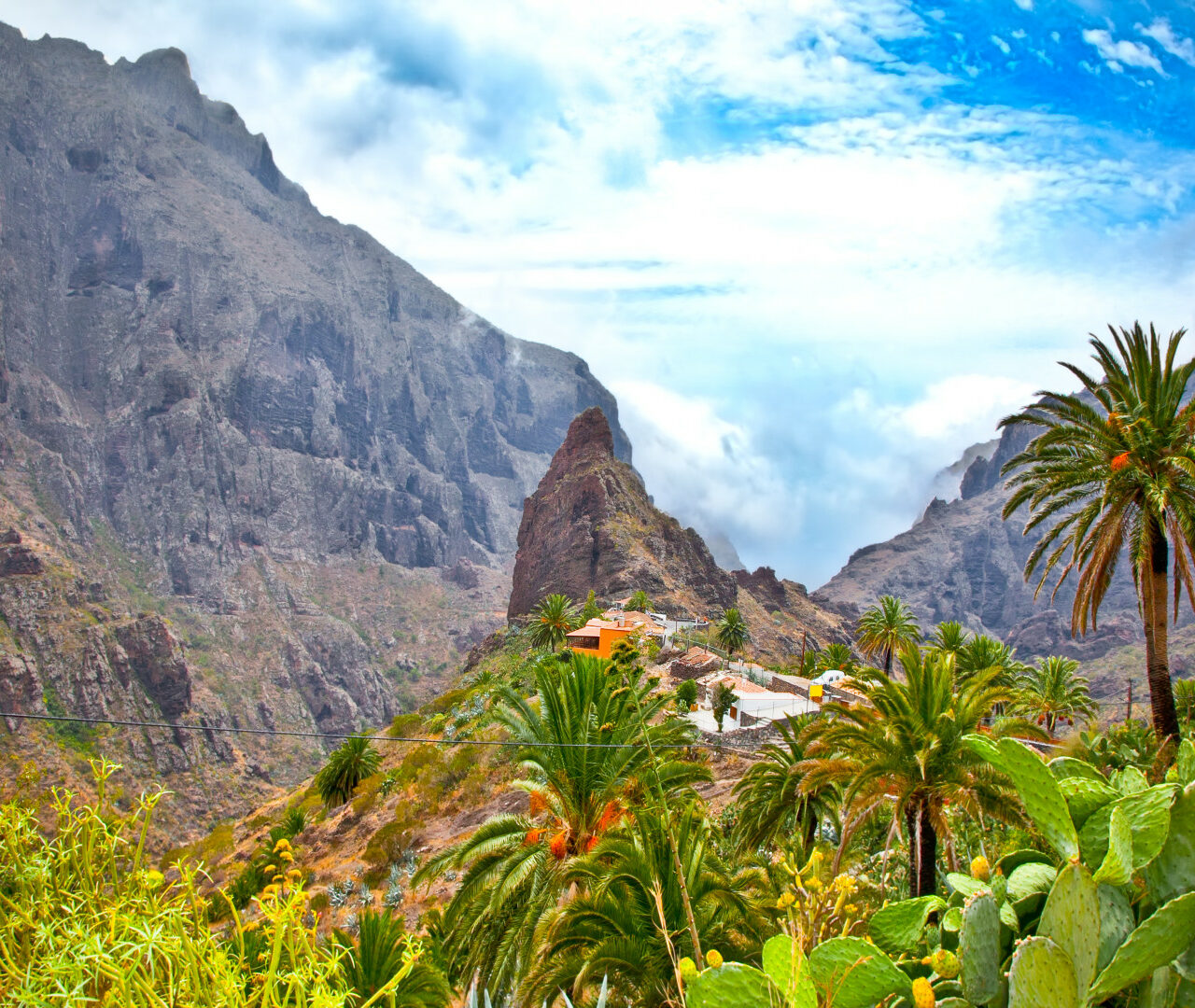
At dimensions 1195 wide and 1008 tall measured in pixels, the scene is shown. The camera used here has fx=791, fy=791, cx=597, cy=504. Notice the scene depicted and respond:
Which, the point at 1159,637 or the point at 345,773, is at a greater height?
the point at 1159,637

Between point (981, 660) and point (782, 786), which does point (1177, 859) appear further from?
point (981, 660)

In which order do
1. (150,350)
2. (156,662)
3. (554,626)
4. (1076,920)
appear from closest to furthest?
(1076,920) < (554,626) < (156,662) < (150,350)

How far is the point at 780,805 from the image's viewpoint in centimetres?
1809

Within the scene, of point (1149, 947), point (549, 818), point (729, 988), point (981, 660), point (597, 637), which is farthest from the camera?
point (597, 637)

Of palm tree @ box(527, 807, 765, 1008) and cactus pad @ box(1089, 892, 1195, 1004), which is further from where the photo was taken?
palm tree @ box(527, 807, 765, 1008)

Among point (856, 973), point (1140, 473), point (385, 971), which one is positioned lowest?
point (385, 971)

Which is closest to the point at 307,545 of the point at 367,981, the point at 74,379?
the point at 74,379

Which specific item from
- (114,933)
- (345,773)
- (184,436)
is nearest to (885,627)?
(345,773)

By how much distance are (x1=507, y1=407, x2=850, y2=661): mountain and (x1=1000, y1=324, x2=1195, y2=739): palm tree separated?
66193 millimetres

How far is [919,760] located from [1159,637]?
19.8ft

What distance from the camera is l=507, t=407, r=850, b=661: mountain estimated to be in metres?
87.5

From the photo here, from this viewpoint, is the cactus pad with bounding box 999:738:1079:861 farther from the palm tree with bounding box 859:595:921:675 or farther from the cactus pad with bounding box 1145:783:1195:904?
the palm tree with bounding box 859:595:921:675

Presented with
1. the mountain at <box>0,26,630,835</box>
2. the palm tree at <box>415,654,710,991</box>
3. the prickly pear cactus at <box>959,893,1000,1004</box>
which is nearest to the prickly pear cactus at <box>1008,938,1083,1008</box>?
the prickly pear cactus at <box>959,893,1000,1004</box>

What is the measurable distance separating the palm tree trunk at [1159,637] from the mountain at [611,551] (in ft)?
219
